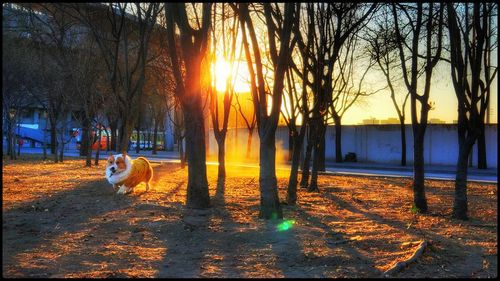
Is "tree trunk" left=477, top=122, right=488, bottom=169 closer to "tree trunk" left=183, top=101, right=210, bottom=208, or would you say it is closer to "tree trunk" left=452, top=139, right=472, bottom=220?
"tree trunk" left=452, top=139, right=472, bottom=220

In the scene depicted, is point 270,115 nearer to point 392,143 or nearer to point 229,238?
point 229,238

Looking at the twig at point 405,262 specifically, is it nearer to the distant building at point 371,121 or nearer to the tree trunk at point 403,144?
the tree trunk at point 403,144

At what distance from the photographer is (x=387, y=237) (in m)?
7.01

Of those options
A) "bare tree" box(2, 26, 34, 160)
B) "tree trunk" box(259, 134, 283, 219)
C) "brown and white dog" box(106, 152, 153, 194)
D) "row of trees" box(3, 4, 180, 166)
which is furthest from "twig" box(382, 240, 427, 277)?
"bare tree" box(2, 26, 34, 160)

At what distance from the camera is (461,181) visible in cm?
900

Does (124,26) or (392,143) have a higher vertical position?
(124,26)

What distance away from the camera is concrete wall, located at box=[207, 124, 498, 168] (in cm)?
2975

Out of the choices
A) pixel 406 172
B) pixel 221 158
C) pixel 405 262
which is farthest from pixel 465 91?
pixel 406 172

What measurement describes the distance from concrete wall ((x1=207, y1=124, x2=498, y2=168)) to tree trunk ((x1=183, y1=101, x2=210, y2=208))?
2279 cm

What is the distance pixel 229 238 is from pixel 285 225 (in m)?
1.17

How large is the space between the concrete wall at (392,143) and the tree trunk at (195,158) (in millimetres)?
22788

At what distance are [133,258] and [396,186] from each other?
11226 millimetres

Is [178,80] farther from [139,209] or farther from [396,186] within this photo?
[396,186]

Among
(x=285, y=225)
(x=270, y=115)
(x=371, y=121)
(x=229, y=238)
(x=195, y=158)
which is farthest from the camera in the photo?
(x=371, y=121)
